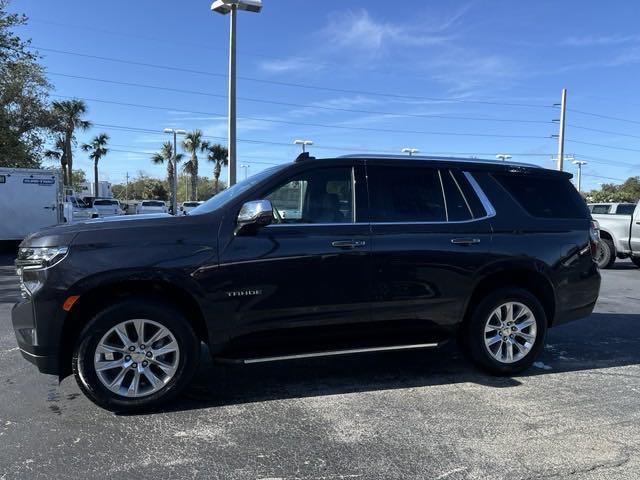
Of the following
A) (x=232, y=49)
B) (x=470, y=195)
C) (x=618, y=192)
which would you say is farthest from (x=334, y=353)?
(x=618, y=192)

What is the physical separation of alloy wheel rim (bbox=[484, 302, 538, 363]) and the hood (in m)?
2.91

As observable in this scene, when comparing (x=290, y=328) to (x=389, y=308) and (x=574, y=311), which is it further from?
(x=574, y=311)

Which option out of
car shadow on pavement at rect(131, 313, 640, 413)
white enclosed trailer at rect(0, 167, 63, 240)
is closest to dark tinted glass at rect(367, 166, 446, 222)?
car shadow on pavement at rect(131, 313, 640, 413)

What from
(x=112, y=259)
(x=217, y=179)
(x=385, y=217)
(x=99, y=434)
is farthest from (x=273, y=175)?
(x=217, y=179)

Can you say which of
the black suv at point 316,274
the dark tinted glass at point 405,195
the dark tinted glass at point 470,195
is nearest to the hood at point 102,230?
the black suv at point 316,274

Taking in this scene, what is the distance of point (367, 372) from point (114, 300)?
2366mm

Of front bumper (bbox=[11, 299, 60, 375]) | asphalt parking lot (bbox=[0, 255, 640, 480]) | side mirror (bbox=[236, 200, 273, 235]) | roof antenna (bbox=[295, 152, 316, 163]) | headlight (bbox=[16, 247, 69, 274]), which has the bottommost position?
asphalt parking lot (bbox=[0, 255, 640, 480])

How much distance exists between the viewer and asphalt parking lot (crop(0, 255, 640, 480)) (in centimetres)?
329

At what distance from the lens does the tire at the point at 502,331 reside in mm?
4898

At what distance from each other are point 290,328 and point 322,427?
824 millimetres

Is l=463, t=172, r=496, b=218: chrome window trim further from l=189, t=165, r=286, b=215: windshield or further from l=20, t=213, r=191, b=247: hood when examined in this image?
l=20, t=213, r=191, b=247: hood

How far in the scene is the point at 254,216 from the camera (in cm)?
409

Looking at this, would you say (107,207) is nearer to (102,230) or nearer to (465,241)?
(102,230)

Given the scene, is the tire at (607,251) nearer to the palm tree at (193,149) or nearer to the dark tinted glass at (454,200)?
the dark tinted glass at (454,200)
